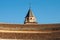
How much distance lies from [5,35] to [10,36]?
1.15ft

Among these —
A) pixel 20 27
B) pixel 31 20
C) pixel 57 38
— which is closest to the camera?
pixel 57 38

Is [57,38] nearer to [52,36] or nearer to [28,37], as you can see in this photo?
[52,36]

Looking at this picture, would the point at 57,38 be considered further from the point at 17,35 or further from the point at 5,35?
the point at 5,35

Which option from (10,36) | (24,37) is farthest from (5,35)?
(24,37)

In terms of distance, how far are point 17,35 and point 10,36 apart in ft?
1.60

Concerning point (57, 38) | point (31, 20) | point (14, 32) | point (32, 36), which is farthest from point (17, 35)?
point (31, 20)

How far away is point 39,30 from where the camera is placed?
40.2 ft

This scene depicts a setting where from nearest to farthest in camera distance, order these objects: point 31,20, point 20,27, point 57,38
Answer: point 57,38 < point 20,27 < point 31,20

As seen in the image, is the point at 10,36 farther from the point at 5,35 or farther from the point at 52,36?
the point at 52,36

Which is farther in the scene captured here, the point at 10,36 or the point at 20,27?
the point at 20,27

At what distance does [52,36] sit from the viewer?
39.0 ft

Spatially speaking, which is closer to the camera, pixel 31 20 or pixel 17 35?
pixel 17 35

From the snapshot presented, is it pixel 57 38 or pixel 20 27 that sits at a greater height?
pixel 20 27

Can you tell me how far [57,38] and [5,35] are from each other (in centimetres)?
A: 357
